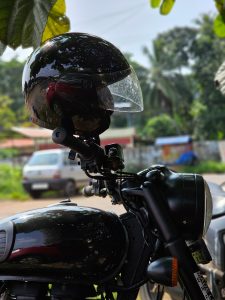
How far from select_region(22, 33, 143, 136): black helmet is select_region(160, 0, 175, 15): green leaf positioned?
1.13 metres

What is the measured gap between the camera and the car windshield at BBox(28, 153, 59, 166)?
13.6 metres

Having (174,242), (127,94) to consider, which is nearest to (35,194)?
(127,94)

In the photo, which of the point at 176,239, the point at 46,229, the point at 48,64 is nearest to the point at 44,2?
the point at 48,64

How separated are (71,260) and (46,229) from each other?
123 millimetres

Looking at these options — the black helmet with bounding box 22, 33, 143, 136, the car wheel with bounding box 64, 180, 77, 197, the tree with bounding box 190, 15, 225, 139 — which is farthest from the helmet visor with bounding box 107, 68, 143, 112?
the tree with bounding box 190, 15, 225, 139

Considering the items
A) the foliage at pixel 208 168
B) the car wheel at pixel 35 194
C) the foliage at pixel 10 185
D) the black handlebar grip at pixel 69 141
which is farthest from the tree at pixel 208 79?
the black handlebar grip at pixel 69 141

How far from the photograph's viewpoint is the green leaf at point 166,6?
261cm

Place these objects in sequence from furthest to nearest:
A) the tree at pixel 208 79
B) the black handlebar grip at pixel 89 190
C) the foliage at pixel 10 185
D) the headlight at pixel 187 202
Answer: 1. the tree at pixel 208 79
2. the foliage at pixel 10 185
3. the black handlebar grip at pixel 89 190
4. the headlight at pixel 187 202

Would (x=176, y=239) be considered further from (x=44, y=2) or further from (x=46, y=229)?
(x=44, y=2)

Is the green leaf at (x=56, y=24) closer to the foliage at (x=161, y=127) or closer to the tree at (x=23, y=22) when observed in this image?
the tree at (x=23, y=22)

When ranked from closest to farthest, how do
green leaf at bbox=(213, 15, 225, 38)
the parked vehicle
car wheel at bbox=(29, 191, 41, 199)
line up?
green leaf at bbox=(213, 15, 225, 38)
the parked vehicle
car wheel at bbox=(29, 191, 41, 199)

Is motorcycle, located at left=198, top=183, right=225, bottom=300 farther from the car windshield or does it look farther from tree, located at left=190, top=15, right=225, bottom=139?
tree, located at left=190, top=15, right=225, bottom=139

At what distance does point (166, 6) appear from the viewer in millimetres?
2635

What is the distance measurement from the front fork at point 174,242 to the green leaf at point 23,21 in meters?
0.94
